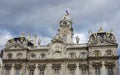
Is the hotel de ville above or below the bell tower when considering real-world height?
below

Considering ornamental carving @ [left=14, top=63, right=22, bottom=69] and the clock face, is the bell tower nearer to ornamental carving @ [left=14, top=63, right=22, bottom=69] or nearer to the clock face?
the clock face

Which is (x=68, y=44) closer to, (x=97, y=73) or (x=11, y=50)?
(x=97, y=73)

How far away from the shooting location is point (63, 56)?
253 feet

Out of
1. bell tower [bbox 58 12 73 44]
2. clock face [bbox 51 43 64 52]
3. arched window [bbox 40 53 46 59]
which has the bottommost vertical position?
arched window [bbox 40 53 46 59]

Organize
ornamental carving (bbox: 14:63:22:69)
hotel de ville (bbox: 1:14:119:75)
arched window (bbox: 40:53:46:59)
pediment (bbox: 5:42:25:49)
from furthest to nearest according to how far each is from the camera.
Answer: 1. pediment (bbox: 5:42:25:49)
2. arched window (bbox: 40:53:46:59)
3. ornamental carving (bbox: 14:63:22:69)
4. hotel de ville (bbox: 1:14:119:75)

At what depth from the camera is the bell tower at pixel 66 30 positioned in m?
82.6

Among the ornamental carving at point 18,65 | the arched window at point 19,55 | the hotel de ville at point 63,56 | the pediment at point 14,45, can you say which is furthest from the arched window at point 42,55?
the pediment at point 14,45

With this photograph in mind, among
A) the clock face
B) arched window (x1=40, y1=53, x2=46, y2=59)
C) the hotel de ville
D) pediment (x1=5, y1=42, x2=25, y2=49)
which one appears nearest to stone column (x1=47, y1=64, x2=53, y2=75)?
the hotel de ville

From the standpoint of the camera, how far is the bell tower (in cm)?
8255

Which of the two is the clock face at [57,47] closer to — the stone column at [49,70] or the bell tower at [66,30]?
the bell tower at [66,30]

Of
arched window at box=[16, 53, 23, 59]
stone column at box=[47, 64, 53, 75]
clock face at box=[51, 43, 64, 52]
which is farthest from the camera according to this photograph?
arched window at box=[16, 53, 23, 59]

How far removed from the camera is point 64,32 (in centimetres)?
8369

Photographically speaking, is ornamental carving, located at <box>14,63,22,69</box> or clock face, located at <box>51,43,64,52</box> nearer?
ornamental carving, located at <box>14,63,22,69</box>

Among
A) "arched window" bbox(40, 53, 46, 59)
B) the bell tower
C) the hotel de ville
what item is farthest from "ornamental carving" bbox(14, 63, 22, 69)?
the bell tower
